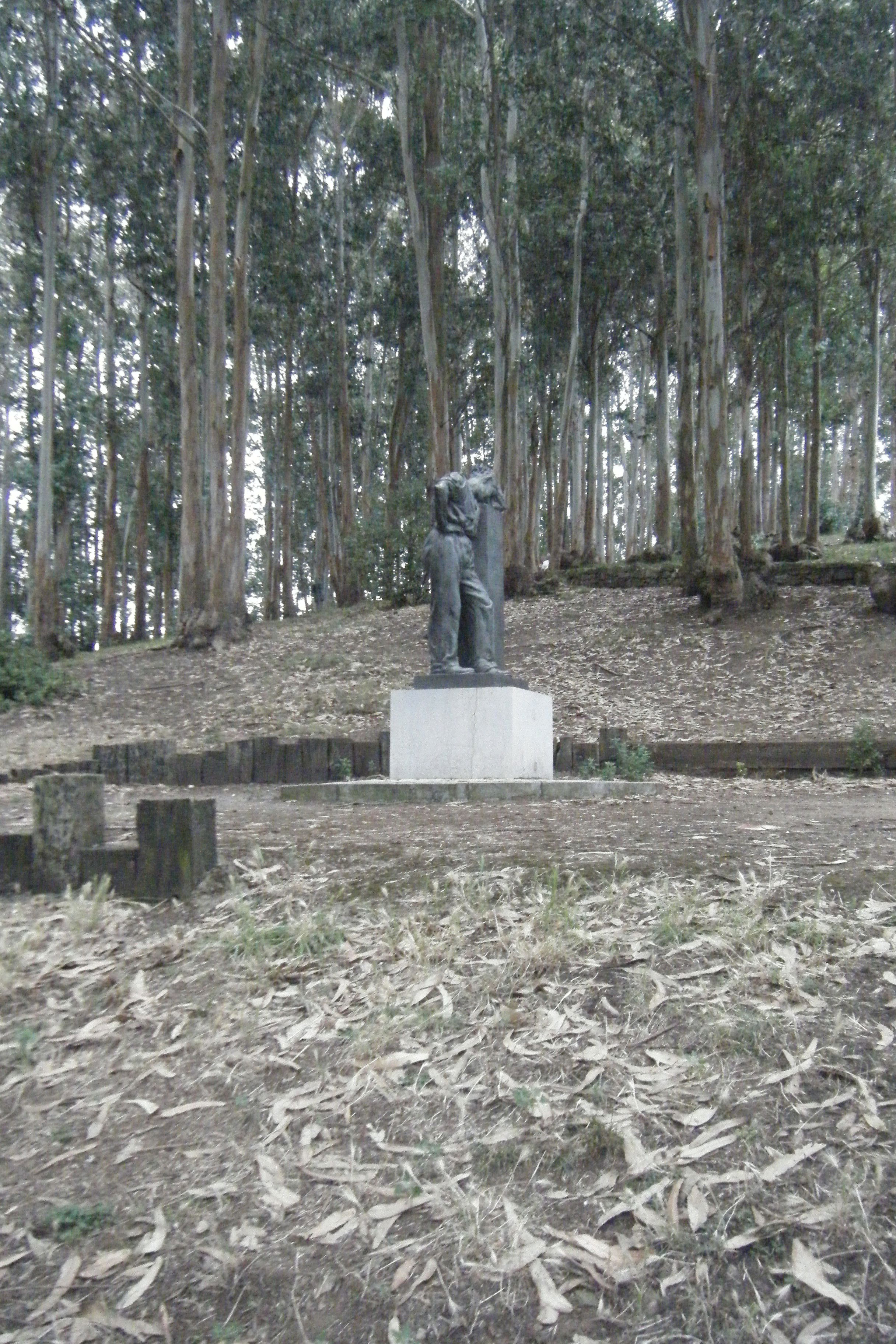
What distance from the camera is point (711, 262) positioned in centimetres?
1552

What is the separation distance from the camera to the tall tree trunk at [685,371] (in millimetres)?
18484

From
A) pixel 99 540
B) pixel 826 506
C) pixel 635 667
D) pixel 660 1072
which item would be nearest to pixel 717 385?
pixel 635 667

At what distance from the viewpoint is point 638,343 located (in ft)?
116

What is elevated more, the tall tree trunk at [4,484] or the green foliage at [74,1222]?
the tall tree trunk at [4,484]

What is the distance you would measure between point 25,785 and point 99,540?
33928mm

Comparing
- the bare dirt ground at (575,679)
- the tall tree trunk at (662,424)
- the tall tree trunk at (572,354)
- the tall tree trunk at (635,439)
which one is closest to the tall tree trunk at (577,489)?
the tall tree trunk at (572,354)

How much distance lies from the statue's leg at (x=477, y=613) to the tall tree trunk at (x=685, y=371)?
925 cm

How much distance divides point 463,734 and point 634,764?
1.44 meters

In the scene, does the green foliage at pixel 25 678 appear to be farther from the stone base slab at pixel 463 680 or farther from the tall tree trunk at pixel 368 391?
the tall tree trunk at pixel 368 391

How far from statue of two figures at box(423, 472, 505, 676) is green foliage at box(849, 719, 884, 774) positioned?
3.11 metres

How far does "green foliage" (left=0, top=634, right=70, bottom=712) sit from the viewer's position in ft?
50.0

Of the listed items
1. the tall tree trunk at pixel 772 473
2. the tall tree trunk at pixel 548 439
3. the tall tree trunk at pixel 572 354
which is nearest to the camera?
the tall tree trunk at pixel 572 354

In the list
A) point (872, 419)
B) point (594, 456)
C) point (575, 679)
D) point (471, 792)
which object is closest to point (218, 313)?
point (575, 679)

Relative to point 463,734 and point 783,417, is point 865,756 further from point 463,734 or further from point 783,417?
point 783,417
